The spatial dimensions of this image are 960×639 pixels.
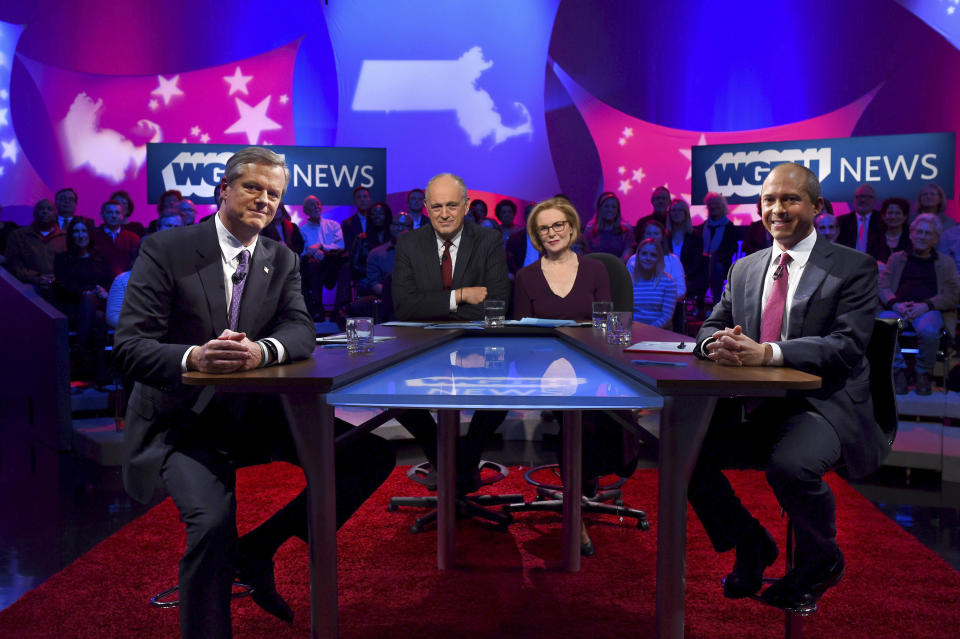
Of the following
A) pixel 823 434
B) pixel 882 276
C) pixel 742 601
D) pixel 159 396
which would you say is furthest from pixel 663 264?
pixel 159 396

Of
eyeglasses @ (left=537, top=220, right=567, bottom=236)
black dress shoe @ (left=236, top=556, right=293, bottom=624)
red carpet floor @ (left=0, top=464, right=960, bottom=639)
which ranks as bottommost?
red carpet floor @ (left=0, top=464, right=960, bottom=639)

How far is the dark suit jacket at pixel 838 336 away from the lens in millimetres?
1854

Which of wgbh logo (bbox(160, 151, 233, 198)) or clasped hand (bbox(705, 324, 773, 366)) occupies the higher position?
wgbh logo (bbox(160, 151, 233, 198))

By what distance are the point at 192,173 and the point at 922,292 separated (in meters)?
5.92

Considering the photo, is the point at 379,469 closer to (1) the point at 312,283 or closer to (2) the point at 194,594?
(2) the point at 194,594

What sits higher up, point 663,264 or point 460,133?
point 460,133

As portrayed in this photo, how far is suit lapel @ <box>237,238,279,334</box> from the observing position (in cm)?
203

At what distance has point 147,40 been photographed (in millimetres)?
8484

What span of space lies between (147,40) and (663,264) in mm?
6608

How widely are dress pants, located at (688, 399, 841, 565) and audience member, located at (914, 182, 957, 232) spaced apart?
4.97m

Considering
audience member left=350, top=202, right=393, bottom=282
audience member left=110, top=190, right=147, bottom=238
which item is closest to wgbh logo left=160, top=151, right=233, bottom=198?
audience member left=110, top=190, right=147, bottom=238

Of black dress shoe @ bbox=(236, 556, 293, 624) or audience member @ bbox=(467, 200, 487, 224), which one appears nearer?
black dress shoe @ bbox=(236, 556, 293, 624)

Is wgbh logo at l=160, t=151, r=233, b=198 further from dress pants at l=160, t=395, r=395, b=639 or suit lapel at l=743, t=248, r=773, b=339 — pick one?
suit lapel at l=743, t=248, r=773, b=339

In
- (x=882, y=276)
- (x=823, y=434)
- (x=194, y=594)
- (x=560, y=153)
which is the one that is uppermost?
(x=560, y=153)
